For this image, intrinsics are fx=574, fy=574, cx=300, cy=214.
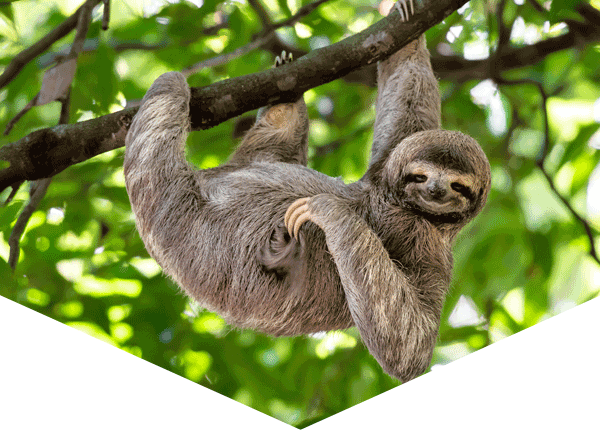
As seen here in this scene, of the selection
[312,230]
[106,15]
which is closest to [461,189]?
[312,230]

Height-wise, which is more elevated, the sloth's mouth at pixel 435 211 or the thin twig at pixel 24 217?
the thin twig at pixel 24 217

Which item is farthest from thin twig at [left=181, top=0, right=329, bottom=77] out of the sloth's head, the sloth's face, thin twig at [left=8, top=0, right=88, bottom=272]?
the sloth's face

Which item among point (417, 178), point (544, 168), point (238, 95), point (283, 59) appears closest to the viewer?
point (417, 178)

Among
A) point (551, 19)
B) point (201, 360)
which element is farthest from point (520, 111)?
point (201, 360)

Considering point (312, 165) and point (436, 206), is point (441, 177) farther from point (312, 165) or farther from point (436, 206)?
point (312, 165)

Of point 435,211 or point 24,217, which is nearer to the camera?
point 435,211

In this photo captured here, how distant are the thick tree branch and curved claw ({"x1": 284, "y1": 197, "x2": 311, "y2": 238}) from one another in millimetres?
599

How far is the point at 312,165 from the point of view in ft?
11.2

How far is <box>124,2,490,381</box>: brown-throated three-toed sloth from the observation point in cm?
260

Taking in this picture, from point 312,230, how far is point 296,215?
12cm

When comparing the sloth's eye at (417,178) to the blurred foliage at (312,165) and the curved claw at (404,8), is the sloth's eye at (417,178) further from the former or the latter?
the curved claw at (404,8)

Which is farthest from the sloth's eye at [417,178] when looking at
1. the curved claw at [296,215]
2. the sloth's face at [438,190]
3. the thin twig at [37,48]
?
the thin twig at [37,48]

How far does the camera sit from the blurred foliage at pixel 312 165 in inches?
121

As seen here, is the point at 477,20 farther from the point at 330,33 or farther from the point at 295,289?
the point at 295,289
